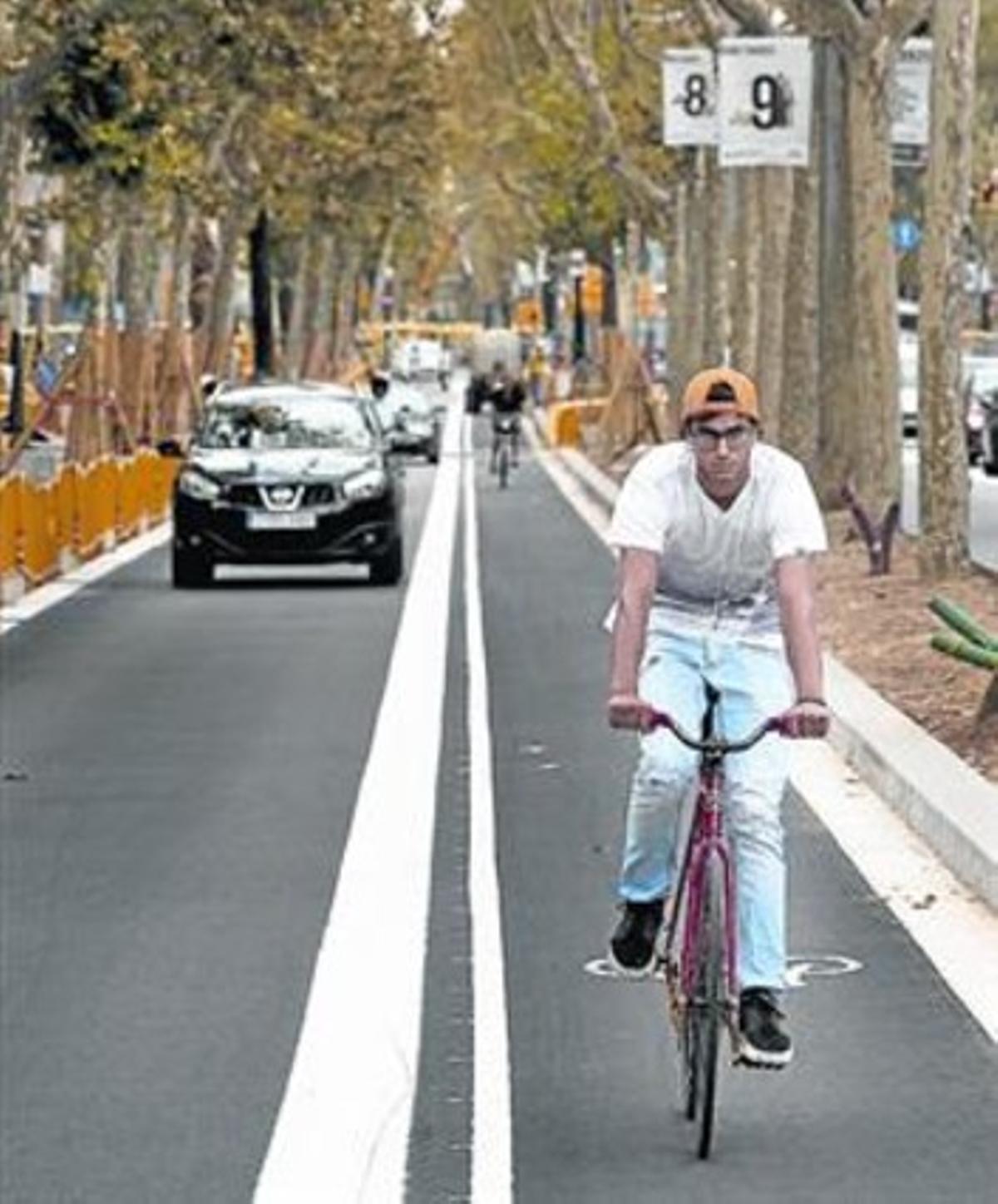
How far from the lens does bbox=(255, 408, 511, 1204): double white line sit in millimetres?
9688

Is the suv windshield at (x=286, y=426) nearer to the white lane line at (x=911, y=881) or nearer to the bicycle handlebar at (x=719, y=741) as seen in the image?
the white lane line at (x=911, y=881)

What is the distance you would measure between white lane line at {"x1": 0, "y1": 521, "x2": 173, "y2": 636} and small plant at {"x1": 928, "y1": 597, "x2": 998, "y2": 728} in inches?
467

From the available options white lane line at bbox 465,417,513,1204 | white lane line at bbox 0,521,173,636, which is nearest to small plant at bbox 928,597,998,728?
white lane line at bbox 465,417,513,1204

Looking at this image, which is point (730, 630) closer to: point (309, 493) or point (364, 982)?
point (364, 982)

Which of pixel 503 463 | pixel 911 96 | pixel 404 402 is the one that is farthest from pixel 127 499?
pixel 404 402

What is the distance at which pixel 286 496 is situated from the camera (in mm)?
33375

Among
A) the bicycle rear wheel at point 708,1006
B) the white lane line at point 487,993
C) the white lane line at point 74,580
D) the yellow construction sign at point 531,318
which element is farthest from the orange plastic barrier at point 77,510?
the yellow construction sign at point 531,318

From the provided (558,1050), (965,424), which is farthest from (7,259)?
(558,1050)

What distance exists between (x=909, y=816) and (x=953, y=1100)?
5.96 meters

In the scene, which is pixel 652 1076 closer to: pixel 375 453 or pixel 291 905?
pixel 291 905

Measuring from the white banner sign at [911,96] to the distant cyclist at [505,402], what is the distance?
23.0 meters

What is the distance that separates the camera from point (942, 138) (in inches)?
1007

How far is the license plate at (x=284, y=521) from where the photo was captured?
110 feet

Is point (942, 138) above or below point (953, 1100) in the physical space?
above
